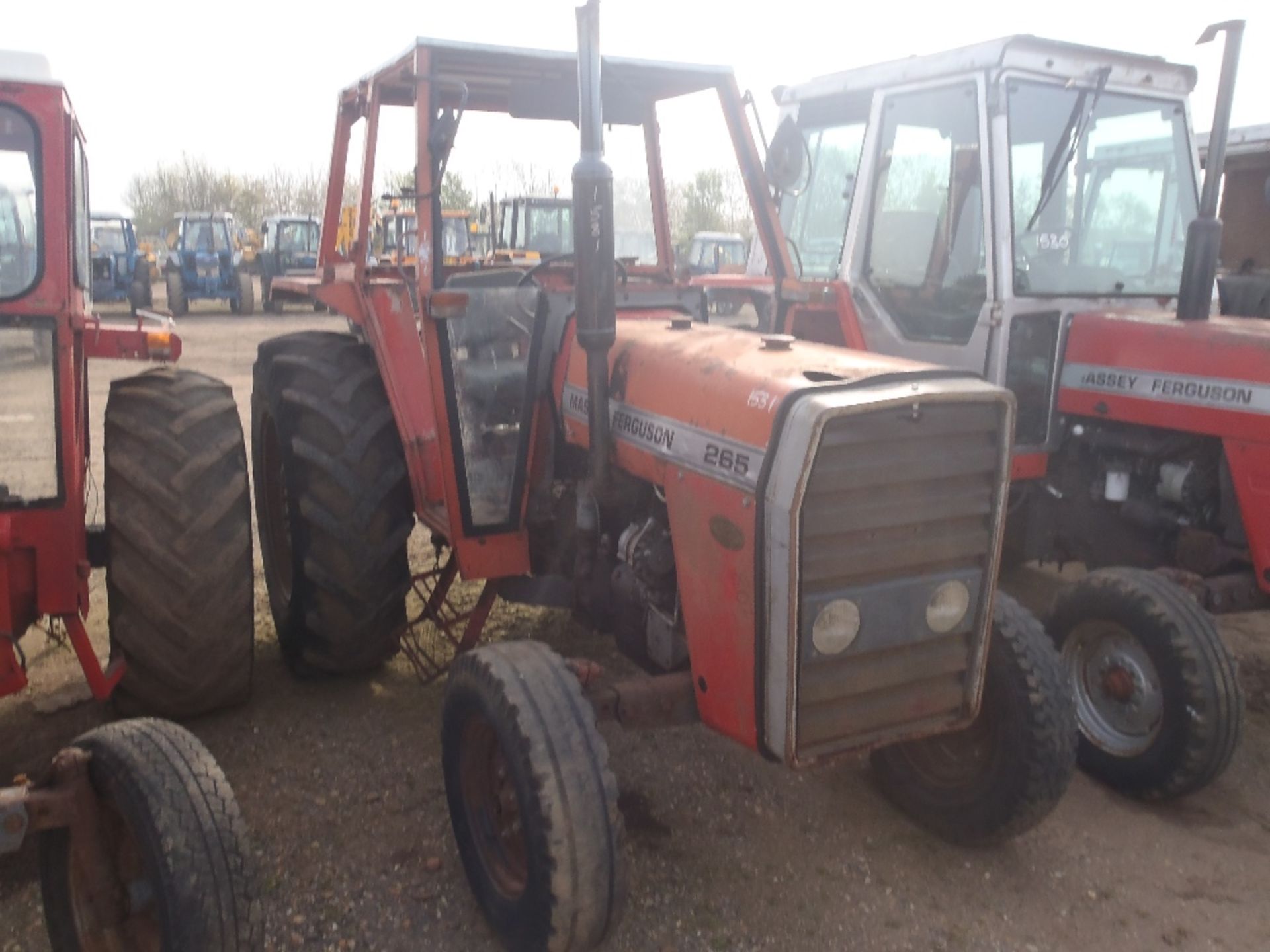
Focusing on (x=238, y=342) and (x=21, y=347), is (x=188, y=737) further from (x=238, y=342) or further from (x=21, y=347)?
(x=238, y=342)

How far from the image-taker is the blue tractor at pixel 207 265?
21.4m

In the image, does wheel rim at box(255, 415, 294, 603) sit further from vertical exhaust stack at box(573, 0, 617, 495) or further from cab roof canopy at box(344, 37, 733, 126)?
vertical exhaust stack at box(573, 0, 617, 495)

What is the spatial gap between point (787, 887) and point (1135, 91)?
12.6 feet

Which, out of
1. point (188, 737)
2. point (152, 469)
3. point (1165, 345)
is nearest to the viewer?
point (188, 737)

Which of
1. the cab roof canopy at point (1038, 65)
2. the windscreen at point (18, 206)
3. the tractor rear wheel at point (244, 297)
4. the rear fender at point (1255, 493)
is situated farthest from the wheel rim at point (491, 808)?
the tractor rear wheel at point (244, 297)

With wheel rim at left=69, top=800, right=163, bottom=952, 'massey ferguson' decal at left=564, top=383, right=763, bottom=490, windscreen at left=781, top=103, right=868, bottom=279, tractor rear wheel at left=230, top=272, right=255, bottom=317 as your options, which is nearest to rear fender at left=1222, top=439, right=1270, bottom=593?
windscreen at left=781, top=103, right=868, bottom=279

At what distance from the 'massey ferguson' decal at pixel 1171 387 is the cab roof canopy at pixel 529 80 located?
186 cm

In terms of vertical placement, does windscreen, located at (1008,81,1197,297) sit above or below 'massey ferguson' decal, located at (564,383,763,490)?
above

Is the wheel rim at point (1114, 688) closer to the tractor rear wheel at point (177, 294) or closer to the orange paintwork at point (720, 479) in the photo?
the orange paintwork at point (720, 479)

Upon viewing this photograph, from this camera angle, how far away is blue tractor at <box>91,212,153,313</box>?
19984 mm

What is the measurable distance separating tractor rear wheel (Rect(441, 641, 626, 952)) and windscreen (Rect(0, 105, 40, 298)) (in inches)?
65.9

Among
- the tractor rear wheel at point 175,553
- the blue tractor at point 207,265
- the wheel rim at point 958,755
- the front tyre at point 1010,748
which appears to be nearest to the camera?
the front tyre at point 1010,748

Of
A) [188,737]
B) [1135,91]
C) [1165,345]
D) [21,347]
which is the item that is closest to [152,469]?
[21,347]

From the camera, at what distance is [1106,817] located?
3.31 meters
